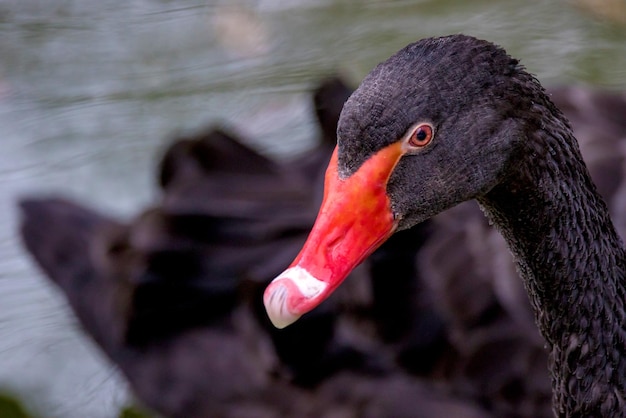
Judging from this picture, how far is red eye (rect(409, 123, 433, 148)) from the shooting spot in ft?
4.26

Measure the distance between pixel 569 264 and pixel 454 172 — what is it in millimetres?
256

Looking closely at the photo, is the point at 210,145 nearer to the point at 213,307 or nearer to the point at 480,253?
the point at 213,307

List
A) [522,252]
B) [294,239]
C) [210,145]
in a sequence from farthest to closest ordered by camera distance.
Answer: [210,145]
[294,239]
[522,252]

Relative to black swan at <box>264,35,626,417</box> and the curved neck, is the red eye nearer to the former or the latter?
Answer: black swan at <box>264,35,626,417</box>

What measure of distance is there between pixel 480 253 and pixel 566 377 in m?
0.43

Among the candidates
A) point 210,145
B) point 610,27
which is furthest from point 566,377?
point 610,27

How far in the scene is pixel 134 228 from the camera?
2.23 m

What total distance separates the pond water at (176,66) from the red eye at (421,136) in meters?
1.70

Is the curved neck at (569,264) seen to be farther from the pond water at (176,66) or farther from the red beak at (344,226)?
the pond water at (176,66)

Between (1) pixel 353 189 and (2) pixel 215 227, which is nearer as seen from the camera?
(1) pixel 353 189

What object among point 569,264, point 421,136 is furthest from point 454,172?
point 569,264

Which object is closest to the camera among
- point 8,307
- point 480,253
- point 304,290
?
point 304,290

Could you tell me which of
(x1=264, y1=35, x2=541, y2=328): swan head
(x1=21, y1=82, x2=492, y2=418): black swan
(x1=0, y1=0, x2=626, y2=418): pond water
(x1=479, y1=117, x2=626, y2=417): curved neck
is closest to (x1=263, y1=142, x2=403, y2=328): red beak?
(x1=264, y1=35, x2=541, y2=328): swan head

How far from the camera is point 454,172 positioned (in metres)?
1.36
